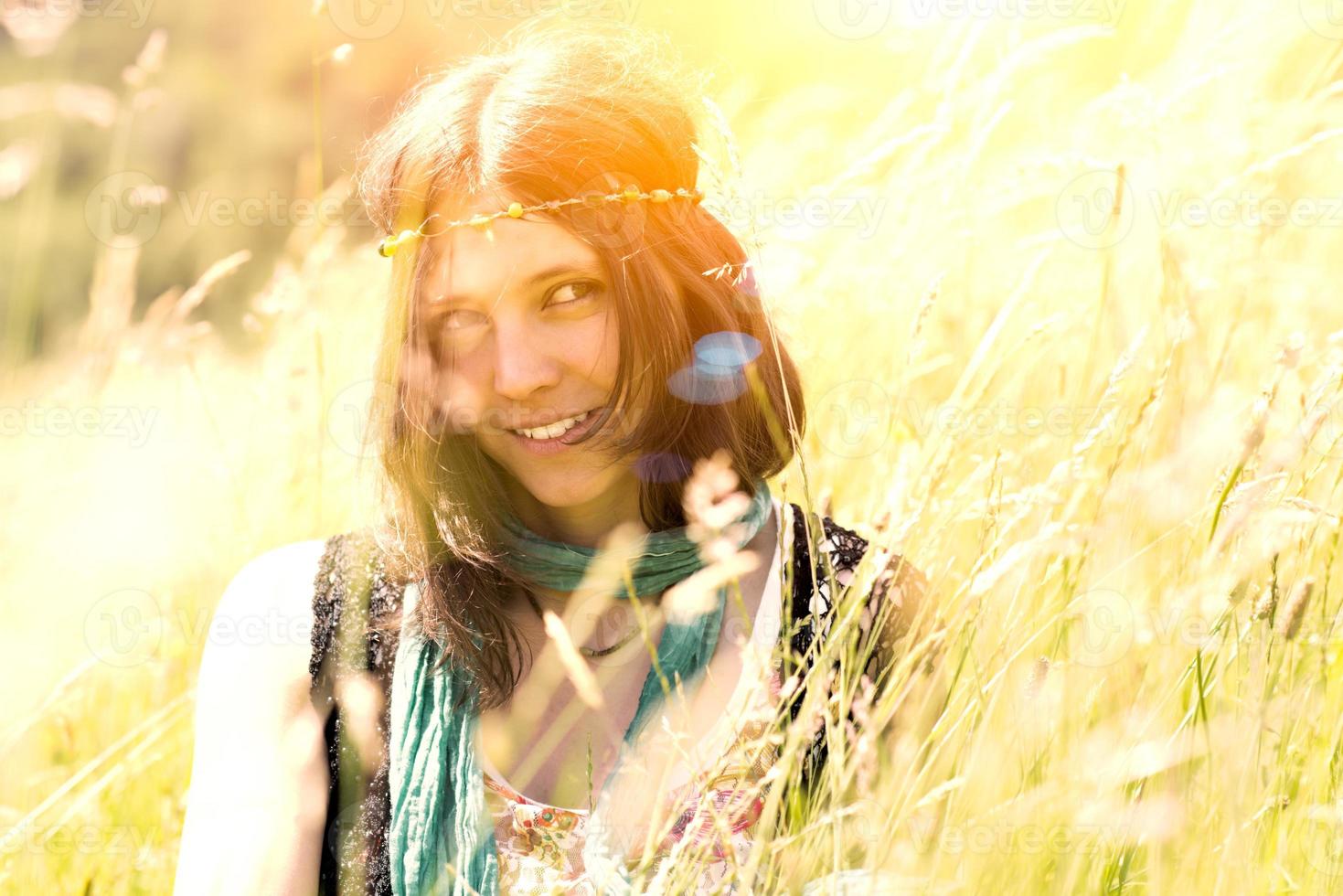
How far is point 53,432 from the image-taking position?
9.73 feet

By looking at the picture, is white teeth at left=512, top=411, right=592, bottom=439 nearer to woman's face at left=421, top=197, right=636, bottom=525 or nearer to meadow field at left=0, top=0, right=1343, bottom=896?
woman's face at left=421, top=197, right=636, bottom=525

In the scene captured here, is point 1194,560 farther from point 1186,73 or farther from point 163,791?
point 163,791

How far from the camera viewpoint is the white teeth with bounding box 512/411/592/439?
5.22 ft

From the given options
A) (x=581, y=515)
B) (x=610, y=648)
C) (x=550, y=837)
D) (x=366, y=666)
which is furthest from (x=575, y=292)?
(x=550, y=837)

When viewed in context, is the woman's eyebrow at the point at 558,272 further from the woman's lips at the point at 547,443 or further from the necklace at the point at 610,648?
the necklace at the point at 610,648

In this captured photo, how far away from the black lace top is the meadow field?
0.32ft

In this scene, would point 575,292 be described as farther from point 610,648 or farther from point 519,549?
point 610,648

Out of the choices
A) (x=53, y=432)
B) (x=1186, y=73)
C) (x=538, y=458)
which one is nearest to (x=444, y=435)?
(x=538, y=458)

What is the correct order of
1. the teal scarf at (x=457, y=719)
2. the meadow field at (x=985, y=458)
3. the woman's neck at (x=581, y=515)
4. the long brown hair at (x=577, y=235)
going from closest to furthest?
1. the meadow field at (x=985, y=458)
2. the teal scarf at (x=457, y=719)
3. the long brown hair at (x=577, y=235)
4. the woman's neck at (x=581, y=515)

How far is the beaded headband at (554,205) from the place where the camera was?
1.53m

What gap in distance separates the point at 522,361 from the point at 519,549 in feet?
1.09

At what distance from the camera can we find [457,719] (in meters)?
1.57

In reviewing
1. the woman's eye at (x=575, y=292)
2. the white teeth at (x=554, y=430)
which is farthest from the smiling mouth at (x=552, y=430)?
the woman's eye at (x=575, y=292)

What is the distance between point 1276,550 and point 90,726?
6.81ft
